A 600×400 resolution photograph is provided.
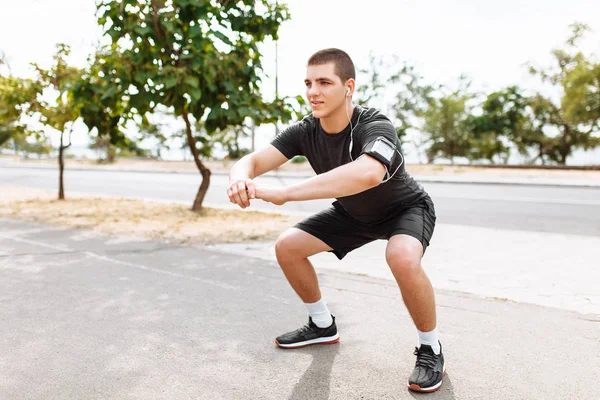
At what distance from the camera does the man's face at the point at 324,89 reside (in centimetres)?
293

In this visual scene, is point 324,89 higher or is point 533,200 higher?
point 324,89

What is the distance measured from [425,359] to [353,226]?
90 cm

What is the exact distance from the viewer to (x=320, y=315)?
348 cm

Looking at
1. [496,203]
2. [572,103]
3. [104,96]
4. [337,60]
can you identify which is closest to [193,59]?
[104,96]

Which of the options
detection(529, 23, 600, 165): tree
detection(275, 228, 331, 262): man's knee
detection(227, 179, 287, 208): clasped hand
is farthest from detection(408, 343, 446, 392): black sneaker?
detection(529, 23, 600, 165): tree

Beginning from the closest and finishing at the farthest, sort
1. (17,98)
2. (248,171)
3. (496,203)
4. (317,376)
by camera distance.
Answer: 1. (317,376)
2. (248,171)
3. (17,98)
4. (496,203)

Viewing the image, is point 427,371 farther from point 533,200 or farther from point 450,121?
point 450,121

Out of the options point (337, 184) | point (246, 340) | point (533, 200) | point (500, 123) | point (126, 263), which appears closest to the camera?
point (337, 184)

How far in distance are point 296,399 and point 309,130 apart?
153cm

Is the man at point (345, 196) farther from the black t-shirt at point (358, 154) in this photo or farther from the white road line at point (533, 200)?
the white road line at point (533, 200)

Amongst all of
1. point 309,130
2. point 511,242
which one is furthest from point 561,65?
point 309,130

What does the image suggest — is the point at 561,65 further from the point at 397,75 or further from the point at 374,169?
the point at 374,169

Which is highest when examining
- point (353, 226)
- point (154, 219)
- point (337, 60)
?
point (337, 60)

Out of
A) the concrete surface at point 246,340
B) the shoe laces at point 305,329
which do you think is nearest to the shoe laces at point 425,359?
the concrete surface at point 246,340
